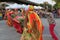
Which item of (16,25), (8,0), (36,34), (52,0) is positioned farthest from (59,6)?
(36,34)

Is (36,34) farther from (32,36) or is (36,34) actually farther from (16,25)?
(16,25)

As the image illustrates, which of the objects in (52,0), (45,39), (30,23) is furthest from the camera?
(52,0)

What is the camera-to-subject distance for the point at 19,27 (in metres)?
16.3

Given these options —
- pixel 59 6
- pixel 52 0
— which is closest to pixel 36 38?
pixel 52 0

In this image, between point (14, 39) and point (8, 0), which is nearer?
point (14, 39)

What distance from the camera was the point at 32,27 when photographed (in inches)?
330

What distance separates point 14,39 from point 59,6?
34017 millimetres

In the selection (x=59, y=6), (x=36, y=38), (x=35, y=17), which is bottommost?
(x=59, y=6)

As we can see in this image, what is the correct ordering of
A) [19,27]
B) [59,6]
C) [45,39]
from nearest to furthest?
[45,39]
[19,27]
[59,6]

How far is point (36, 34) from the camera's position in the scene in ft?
28.2

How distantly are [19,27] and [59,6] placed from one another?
3140 centimetres

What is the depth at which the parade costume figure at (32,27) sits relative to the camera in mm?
8250

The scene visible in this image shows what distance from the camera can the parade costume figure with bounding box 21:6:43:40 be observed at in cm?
825

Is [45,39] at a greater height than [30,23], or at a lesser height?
lesser
